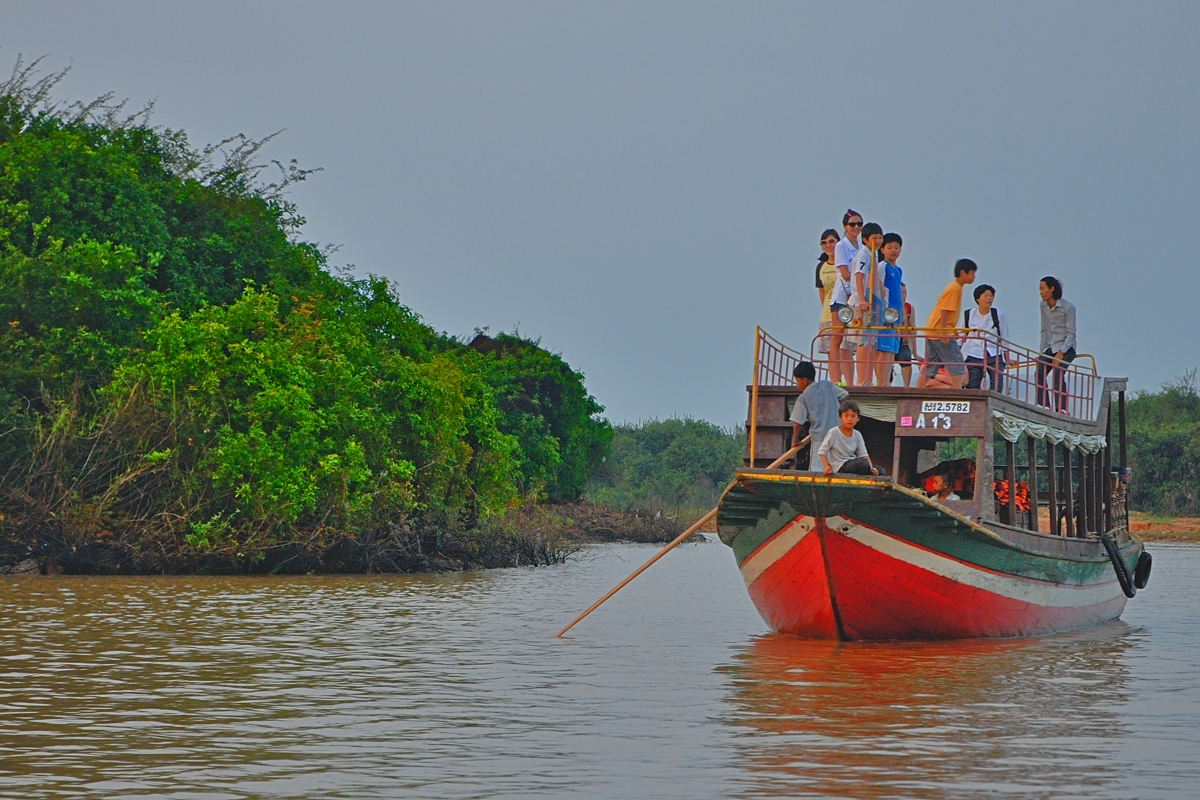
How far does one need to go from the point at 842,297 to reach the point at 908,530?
2861mm

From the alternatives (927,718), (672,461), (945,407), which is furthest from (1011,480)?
(672,461)

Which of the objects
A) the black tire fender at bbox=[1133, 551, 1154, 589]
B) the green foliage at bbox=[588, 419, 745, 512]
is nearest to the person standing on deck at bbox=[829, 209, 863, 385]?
the black tire fender at bbox=[1133, 551, 1154, 589]

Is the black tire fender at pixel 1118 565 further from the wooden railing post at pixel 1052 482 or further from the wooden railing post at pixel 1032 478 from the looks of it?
the wooden railing post at pixel 1032 478

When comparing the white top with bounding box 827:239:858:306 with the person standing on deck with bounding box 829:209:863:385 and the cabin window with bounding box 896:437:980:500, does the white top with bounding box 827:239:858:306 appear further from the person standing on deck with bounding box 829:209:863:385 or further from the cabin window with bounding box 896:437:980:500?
the cabin window with bounding box 896:437:980:500

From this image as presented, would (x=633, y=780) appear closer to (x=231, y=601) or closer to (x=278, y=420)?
(x=231, y=601)

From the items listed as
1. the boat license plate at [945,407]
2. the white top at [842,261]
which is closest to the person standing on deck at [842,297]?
the white top at [842,261]

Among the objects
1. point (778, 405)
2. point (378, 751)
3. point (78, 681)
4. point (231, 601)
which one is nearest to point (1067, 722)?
point (378, 751)

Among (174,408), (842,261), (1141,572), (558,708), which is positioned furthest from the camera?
(174,408)

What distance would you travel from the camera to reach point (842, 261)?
15.7m

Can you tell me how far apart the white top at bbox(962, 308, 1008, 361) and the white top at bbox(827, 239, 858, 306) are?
1.31 m

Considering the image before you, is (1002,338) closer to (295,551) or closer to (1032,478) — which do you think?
(1032,478)

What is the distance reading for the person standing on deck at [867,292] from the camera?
1575cm

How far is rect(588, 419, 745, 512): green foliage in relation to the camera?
6594cm

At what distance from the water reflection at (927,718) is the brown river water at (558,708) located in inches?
1.2
